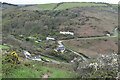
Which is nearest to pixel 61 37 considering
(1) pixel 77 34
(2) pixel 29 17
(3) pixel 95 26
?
(1) pixel 77 34

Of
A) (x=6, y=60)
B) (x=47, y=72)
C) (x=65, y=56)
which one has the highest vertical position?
(x=6, y=60)

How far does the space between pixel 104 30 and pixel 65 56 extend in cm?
2944

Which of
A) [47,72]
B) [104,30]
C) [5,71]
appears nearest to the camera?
[5,71]

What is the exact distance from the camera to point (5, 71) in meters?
11.7

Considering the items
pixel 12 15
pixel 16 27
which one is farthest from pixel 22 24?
pixel 12 15

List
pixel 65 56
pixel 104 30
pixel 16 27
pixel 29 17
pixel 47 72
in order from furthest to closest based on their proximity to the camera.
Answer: pixel 29 17
pixel 16 27
pixel 104 30
pixel 65 56
pixel 47 72

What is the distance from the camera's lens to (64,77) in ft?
40.9

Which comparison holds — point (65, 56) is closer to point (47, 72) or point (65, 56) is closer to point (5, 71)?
point (47, 72)

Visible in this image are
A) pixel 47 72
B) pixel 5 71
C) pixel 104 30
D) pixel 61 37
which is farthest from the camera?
pixel 104 30

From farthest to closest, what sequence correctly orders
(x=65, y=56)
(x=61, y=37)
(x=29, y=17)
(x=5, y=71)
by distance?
(x=29, y=17), (x=61, y=37), (x=65, y=56), (x=5, y=71)

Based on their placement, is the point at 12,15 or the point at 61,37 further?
the point at 12,15

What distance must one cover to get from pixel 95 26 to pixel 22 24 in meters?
31.8

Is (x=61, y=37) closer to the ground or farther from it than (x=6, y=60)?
closer to the ground

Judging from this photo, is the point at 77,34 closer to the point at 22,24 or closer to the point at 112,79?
the point at 22,24
